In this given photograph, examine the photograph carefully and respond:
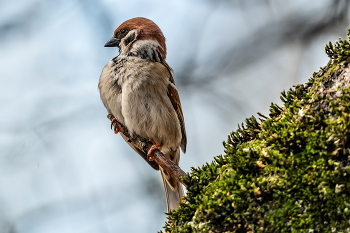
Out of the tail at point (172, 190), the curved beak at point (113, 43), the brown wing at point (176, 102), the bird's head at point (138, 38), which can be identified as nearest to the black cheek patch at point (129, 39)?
the bird's head at point (138, 38)

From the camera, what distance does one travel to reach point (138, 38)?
13.4 ft

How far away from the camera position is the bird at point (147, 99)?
11.5 ft

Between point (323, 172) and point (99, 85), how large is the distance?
263 centimetres

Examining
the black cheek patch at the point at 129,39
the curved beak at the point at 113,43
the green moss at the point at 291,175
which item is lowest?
the green moss at the point at 291,175

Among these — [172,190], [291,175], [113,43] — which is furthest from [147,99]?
[291,175]

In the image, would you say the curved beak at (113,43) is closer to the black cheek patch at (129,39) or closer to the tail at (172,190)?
the black cheek patch at (129,39)

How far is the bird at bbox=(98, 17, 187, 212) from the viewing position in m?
3.51

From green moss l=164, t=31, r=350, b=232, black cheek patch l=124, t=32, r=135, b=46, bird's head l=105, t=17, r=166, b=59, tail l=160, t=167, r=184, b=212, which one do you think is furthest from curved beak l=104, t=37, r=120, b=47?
green moss l=164, t=31, r=350, b=232

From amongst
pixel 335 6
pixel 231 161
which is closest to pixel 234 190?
pixel 231 161

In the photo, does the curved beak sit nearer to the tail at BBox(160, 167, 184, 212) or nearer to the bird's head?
the bird's head

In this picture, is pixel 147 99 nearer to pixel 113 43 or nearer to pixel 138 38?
pixel 138 38

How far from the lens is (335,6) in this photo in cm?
504

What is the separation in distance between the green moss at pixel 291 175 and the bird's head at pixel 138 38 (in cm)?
233

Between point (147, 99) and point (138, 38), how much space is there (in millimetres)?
841
